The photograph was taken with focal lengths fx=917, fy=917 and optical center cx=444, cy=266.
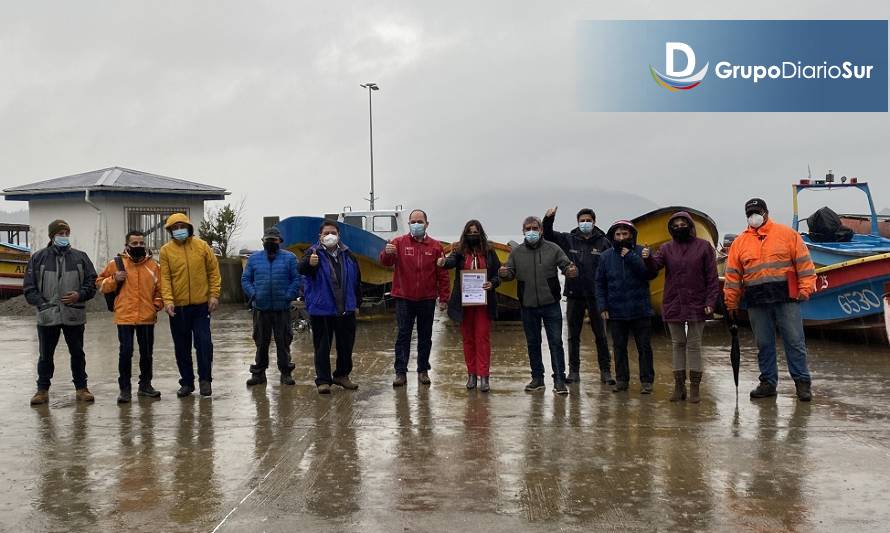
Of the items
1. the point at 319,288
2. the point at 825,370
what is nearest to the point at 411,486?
the point at 319,288

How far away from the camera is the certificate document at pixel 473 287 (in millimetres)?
9008

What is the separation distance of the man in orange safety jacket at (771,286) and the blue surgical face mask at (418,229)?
3.00 meters

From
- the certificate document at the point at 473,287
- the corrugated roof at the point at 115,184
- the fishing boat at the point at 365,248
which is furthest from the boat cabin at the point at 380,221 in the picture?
the certificate document at the point at 473,287

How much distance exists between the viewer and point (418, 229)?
30.5 feet

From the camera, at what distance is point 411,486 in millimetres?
5496

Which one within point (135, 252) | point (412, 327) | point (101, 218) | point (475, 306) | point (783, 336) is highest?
point (101, 218)

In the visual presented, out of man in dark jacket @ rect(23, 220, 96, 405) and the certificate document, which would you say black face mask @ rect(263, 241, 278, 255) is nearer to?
man in dark jacket @ rect(23, 220, 96, 405)

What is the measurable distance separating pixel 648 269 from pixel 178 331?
4.53m

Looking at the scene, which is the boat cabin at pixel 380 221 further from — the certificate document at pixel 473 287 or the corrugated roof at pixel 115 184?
the certificate document at pixel 473 287

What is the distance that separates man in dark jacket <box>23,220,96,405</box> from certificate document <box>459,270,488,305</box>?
3.53 meters

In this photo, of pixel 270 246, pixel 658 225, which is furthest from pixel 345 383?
pixel 658 225

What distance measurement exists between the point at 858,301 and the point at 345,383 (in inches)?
290

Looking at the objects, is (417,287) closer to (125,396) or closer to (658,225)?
(125,396)

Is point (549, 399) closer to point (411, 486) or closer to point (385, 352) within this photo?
point (411, 486)
